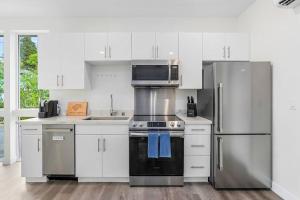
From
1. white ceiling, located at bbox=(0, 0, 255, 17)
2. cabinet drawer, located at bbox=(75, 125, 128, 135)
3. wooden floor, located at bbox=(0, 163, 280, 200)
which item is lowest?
wooden floor, located at bbox=(0, 163, 280, 200)

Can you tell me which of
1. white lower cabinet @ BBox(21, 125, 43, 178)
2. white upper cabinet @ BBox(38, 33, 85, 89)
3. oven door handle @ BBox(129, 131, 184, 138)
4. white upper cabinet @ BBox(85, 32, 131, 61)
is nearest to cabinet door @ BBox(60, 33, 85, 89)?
white upper cabinet @ BBox(38, 33, 85, 89)

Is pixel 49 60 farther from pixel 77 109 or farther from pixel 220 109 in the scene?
pixel 220 109

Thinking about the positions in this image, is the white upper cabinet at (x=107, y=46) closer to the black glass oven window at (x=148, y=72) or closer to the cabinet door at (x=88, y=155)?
the black glass oven window at (x=148, y=72)

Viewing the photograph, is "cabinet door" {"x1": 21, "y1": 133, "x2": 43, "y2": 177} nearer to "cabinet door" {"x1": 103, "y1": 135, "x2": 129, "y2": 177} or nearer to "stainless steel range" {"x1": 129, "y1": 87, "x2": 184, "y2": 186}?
"cabinet door" {"x1": 103, "y1": 135, "x2": 129, "y2": 177}

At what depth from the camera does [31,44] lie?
4422mm

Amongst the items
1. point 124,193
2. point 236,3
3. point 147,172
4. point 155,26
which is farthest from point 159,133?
point 236,3

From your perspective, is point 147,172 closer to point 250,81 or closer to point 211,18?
point 250,81

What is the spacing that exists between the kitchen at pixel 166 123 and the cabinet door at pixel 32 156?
1 cm

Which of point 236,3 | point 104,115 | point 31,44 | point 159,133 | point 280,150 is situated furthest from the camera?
point 31,44

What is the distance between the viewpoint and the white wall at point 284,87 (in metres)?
2.68

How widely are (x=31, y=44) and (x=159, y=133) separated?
3120mm

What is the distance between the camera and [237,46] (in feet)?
12.3

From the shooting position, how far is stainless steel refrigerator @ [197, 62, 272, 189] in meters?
3.15

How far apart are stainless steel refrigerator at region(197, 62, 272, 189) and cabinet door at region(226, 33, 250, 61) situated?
639 mm
